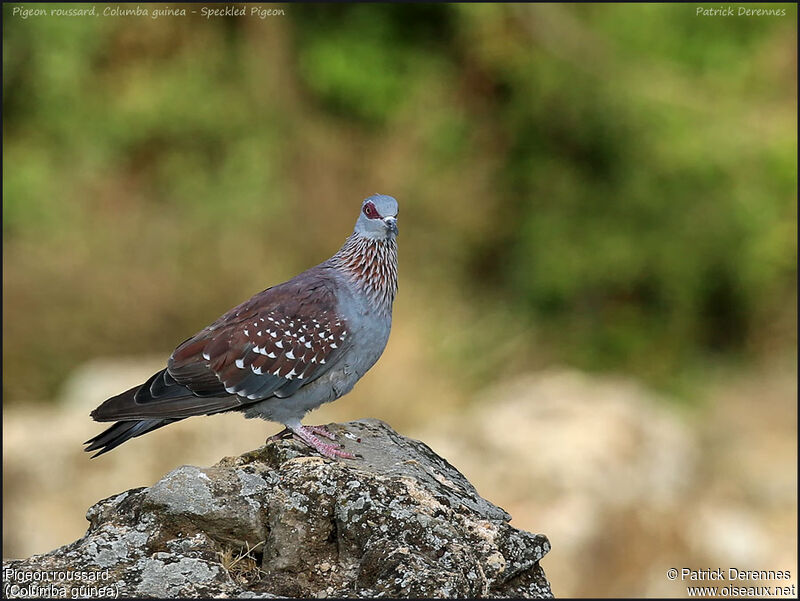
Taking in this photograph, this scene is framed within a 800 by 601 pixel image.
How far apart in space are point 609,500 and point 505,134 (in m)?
7.70

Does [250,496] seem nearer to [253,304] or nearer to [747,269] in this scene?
[253,304]

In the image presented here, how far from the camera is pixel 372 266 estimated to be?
5.48m

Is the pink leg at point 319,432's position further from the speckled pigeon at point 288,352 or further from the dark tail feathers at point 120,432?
the dark tail feathers at point 120,432

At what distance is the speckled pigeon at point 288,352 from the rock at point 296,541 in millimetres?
553

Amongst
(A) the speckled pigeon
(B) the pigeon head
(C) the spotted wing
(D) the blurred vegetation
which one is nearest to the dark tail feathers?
(A) the speckled pigeon

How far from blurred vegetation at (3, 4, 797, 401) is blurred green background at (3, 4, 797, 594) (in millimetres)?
36

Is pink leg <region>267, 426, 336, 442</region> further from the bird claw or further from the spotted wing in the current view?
the spotted wing

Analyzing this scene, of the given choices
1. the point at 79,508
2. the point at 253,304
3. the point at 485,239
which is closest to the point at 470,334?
the point at 485,239

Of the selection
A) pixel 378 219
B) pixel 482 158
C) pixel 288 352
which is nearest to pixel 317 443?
pixel 288 352

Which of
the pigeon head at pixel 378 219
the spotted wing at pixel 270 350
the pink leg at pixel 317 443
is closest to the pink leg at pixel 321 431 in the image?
the pink leg at pixel 317 443

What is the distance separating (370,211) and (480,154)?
1114 centimetres

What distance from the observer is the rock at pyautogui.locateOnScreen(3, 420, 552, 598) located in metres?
4.03

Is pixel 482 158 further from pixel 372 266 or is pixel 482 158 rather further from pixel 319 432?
pixel 319 432

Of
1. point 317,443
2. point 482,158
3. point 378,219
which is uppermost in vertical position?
point 482,158
